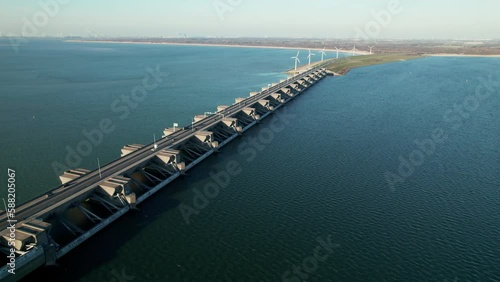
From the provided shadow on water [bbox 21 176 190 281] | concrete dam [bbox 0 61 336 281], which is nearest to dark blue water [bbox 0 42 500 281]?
shadow on water [bbox 21 176 190 281]

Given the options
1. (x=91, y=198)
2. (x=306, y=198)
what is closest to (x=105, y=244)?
(x=91, y=198)

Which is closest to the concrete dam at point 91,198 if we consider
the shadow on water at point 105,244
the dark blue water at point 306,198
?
the shadow on water at point 105,244

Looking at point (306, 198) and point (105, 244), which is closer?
point (105, 244)

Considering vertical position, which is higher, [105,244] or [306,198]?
[306,198]

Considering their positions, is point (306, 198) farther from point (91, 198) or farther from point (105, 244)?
point (91, 198)

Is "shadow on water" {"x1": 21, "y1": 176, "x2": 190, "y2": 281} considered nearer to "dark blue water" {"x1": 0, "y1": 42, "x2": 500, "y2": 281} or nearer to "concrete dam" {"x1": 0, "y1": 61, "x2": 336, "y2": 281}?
"dark blue water" {"x1": 0, "y1": 42, "x2": 500, "y2": 281}
